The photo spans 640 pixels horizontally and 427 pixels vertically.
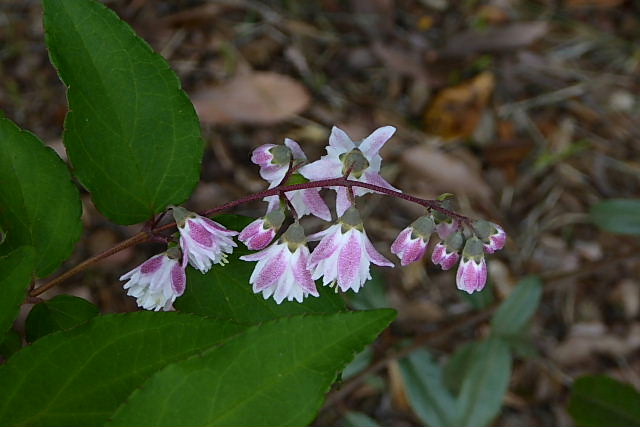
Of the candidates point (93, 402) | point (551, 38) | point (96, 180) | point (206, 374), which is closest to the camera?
point (206, 374)

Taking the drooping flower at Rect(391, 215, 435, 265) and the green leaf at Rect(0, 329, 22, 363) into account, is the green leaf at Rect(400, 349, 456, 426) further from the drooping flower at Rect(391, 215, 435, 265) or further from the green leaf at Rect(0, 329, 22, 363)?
the green leaf at Rect(0, 329, 22, 363)

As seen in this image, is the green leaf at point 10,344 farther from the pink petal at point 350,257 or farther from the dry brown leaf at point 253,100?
the dry brown leaf at point 253,100

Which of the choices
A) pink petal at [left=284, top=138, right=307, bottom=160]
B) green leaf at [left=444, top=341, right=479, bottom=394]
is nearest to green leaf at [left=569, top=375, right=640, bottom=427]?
green leaf at [left=444, top=341, right=479, bottom=394]

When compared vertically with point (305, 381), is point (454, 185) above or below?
below

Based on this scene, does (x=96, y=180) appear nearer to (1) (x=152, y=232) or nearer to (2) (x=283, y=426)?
(1) (x=152, y=232)

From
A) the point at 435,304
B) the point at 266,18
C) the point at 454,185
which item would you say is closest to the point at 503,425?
the point at 435,304

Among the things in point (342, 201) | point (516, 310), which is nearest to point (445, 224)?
point (342, 201)

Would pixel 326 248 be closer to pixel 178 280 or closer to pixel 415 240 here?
pixel 415 240
